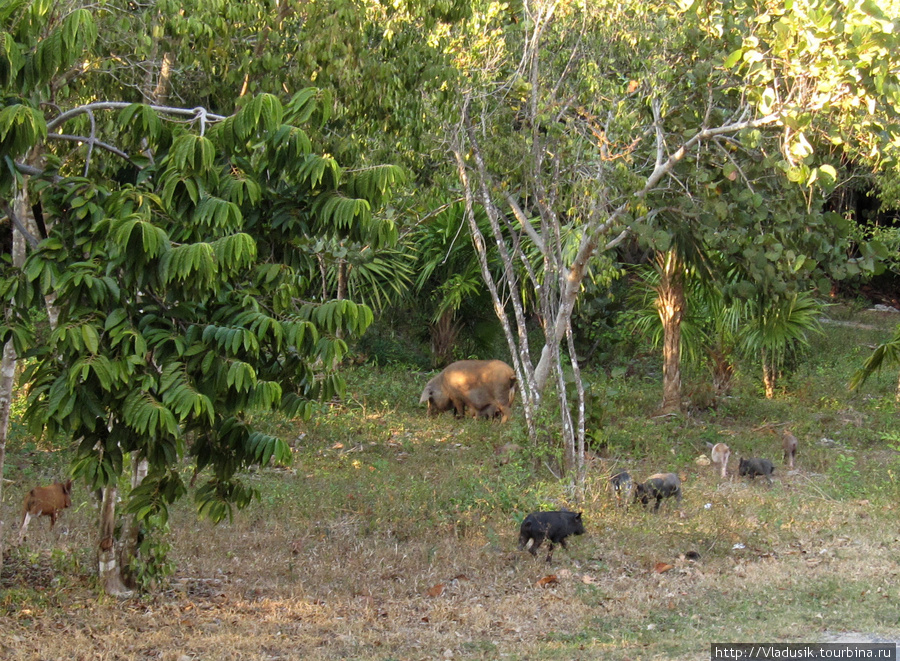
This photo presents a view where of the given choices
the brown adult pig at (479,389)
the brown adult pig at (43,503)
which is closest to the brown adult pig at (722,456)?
the brown adult pig at (479,389)

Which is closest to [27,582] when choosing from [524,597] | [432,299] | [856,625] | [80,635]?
[80,635]

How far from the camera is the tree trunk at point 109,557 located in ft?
21.8

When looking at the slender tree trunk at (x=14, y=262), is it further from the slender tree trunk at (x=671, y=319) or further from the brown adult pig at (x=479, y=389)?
the slender tree trunk at (x=671, y=319)

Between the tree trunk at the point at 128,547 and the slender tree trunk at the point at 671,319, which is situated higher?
the slender tree trunk at the point at 671,319

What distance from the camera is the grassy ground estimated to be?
6062 mm

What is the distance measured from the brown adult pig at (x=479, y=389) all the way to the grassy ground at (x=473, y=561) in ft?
2.18

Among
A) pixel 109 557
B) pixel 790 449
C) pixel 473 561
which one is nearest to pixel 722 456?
pixel 790 449

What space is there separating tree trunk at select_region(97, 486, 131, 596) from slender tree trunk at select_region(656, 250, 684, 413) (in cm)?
868

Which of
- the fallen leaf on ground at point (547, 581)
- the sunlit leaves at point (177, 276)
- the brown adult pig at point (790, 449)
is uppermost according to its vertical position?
the sunlit leaves at point (177, 276)

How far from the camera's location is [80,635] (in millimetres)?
5996

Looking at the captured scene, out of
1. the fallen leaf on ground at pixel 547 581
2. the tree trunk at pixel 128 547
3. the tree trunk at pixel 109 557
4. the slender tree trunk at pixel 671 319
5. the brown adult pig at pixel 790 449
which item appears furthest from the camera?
the slender tree trunk at pixel 671 319

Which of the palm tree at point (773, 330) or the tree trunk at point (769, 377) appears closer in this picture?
the palm tree at point (773, 330)

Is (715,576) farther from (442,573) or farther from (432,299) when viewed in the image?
(432,299)

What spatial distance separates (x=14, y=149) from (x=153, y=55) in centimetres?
271
